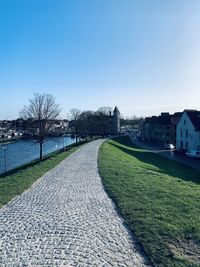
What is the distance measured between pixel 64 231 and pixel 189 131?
43043 millimetres

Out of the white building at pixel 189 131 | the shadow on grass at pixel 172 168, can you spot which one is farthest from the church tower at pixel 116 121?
the shadow on grass at pixel 172 168

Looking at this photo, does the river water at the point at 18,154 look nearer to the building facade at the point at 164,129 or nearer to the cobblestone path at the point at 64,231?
the building facade at the point at 164,129

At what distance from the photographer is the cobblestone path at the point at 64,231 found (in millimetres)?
6344

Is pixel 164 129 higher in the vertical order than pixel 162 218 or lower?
higher

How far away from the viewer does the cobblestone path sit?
6.34 m

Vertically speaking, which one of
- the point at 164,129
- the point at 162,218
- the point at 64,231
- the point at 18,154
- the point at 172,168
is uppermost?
the point at 164,129

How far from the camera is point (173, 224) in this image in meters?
8.23

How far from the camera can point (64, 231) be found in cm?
802

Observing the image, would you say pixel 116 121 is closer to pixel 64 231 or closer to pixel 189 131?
pixel 189 131

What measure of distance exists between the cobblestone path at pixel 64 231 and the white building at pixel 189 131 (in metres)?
35.8

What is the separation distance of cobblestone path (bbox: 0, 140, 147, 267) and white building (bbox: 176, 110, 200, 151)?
1408 inches

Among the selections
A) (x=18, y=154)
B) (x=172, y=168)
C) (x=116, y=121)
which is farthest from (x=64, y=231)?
(x=116, y=121)

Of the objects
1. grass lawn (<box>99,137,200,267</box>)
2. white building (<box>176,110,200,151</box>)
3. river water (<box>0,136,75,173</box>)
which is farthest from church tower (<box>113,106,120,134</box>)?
grass lawn (<box>99,137,200,267</box>)

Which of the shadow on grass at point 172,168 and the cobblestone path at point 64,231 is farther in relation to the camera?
the shadow on grass at point 172,168
